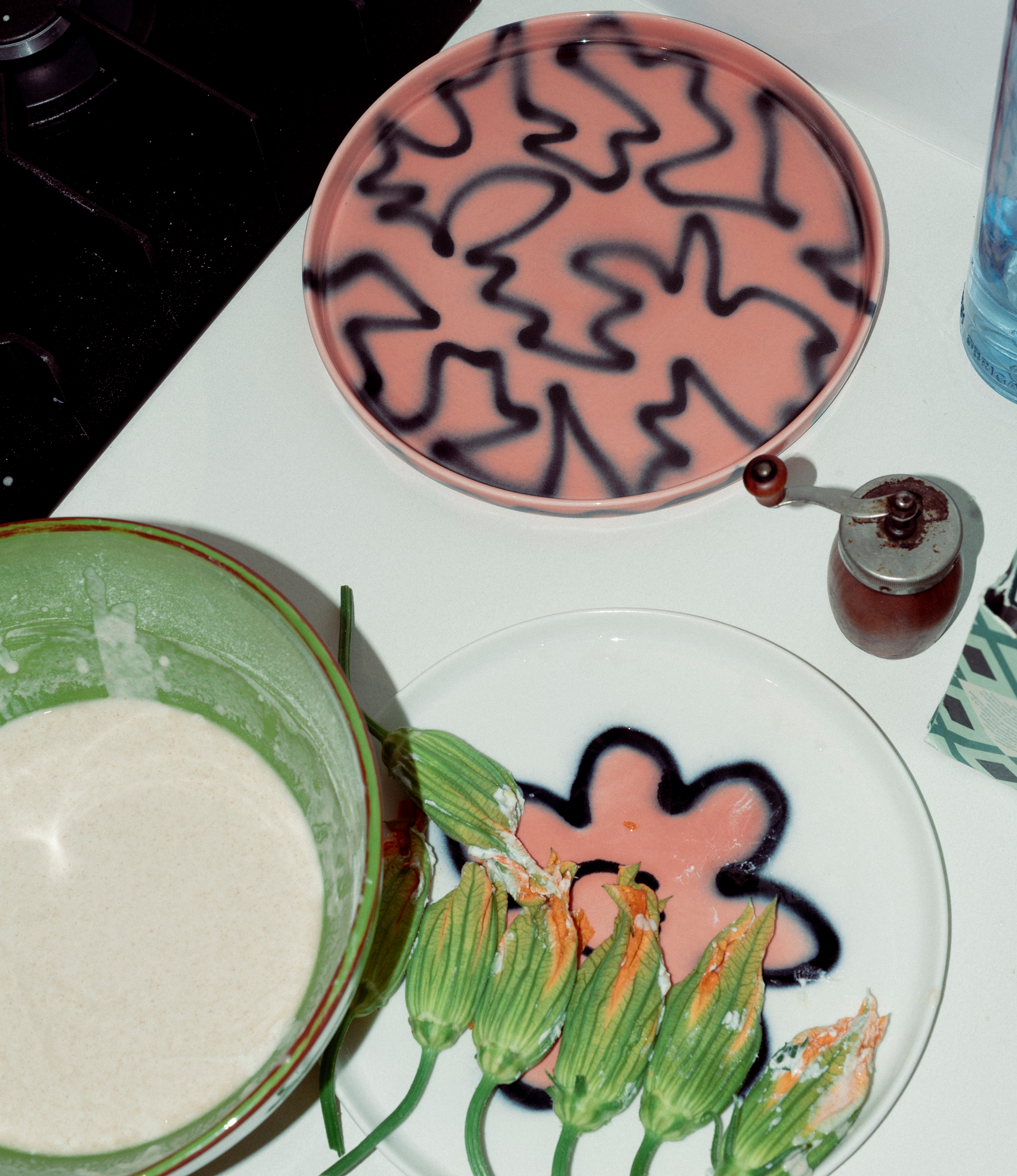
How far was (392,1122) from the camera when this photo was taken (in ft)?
1.72

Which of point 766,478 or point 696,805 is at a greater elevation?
point 766,478

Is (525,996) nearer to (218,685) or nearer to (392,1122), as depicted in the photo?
Answer: (392,1122)

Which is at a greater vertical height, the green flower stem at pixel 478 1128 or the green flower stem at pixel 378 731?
the green flower stem at pixel 378 731

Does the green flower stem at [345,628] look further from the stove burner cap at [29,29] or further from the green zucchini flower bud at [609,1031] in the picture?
the stove burner cap at [29,29]

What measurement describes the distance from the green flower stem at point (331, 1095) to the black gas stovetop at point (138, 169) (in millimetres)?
309

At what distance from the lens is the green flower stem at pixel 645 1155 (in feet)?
1.67

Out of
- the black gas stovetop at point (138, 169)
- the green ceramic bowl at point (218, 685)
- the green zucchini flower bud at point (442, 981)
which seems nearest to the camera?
the green ceramic bowl at point (218, 685)

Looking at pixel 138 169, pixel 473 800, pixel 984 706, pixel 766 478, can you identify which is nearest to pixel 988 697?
pixel 984 706

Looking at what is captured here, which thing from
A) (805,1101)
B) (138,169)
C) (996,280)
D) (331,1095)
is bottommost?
(331,1095)

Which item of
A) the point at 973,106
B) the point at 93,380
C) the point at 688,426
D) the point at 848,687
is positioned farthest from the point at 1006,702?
the point at 93,380

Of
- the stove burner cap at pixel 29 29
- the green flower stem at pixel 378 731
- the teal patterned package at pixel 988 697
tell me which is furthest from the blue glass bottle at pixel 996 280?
the stove burner cap at pixel 29 29

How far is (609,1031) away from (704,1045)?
0.13ft

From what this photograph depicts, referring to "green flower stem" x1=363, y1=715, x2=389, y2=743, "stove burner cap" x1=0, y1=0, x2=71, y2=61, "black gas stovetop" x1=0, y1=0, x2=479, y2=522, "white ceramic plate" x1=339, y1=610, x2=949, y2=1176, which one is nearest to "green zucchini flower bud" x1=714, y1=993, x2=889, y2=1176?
"white ceramic plate" x1=339, y1=610, x2=949, y2=1176

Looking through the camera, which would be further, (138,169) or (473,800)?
(138,169)
